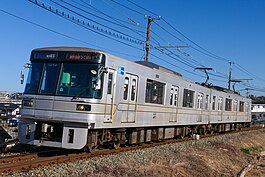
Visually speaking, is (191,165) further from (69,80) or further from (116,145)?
(69,80)

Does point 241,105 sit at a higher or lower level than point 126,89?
higher

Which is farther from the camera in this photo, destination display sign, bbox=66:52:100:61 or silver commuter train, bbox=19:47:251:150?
destination display sign, bbox=66:52:100:61

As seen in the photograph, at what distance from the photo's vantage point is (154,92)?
47.0 ft

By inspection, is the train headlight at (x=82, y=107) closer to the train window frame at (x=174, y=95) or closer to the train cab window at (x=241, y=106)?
the train window frame at (x=174, y=95)

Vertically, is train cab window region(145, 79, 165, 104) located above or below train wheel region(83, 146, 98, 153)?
above

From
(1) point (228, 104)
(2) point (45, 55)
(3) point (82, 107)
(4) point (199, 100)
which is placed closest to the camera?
(3) point (82, 107)

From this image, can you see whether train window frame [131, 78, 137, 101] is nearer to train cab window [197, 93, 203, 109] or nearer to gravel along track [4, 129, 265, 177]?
gravel along track [4, 129, 265, 177]

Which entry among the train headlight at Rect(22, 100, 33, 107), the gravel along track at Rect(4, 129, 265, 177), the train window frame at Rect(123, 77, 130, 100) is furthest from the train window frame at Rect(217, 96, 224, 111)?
the train headlight at Rect(22, 100, 33, 107)

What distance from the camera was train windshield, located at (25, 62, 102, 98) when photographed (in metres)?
10.3

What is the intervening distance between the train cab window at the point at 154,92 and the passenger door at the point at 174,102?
3.79ft

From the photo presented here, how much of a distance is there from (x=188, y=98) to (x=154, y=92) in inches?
184

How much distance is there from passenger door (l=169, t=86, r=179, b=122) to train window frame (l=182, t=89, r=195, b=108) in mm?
1201

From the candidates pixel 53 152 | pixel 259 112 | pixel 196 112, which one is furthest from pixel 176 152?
pixel 259 112

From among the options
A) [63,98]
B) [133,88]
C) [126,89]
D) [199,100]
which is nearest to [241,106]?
[199,100]
